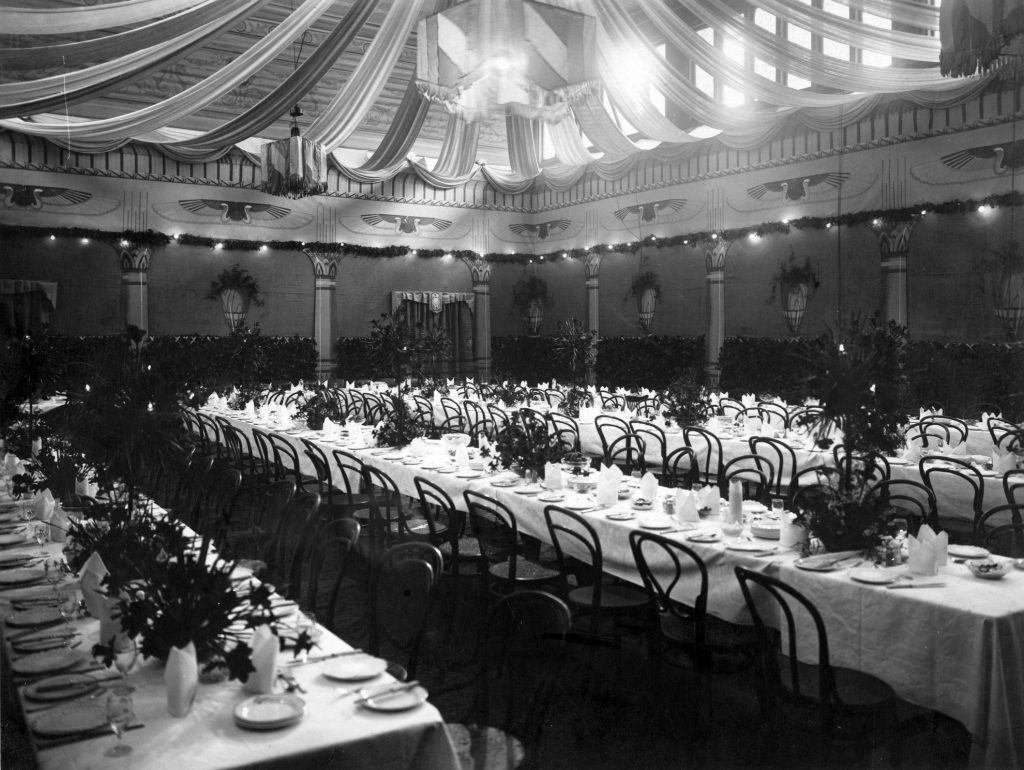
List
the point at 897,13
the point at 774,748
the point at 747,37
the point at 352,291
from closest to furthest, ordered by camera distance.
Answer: the point at 774,748 < the point at 897,13 < the point at 747,37 < the point at 352,291

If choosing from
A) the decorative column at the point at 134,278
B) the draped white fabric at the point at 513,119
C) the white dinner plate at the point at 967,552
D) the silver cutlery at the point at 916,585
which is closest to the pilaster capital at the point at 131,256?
the decorative column at the point at 134,278

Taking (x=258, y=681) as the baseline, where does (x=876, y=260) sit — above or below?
above

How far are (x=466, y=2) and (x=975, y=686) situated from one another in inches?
238

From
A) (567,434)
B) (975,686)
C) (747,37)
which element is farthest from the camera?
(567,434)

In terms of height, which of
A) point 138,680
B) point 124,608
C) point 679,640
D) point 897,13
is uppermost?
point 897,13

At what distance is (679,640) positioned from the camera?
374cm

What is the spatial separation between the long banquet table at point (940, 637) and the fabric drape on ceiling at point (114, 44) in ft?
18.5

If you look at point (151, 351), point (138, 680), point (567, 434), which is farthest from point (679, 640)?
point (567, 434)

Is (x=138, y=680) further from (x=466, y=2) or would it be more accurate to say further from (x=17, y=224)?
(x=17, y=224)

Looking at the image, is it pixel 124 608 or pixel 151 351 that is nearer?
pixel 124 608

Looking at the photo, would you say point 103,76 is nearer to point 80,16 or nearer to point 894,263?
point 80,16

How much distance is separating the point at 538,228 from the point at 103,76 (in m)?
12.2

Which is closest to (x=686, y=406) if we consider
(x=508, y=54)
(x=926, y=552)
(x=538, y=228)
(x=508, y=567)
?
(x=508, y=54)

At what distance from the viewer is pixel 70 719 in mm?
2295
